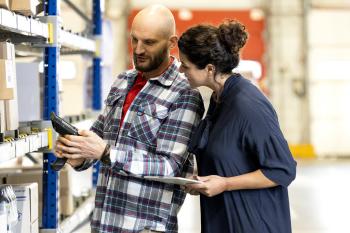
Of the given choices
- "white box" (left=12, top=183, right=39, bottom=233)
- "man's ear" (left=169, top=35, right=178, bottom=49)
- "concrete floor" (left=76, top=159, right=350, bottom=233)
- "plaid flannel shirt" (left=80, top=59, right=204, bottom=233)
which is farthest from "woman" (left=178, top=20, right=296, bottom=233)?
"concrete floor" (left=76, top=159, right=350, bottom=233)

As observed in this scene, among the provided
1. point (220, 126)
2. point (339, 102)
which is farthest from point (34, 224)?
point (339, 102)

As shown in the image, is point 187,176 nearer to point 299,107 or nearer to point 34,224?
point 34,224

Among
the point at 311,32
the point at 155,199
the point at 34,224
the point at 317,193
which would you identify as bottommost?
the point at 317,193

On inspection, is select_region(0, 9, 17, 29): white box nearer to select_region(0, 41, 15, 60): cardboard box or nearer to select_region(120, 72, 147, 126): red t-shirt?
select_region(0, 41, 15, 60): cardboard box

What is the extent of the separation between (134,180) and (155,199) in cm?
14

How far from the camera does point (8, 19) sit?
3.35 m

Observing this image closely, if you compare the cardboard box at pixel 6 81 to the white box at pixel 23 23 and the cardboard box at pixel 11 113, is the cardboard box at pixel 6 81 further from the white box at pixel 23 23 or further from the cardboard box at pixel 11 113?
the white box at pixel 23 23

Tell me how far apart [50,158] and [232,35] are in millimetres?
2034

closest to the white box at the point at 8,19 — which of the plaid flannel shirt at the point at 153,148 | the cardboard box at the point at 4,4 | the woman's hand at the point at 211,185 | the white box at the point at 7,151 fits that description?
the cardboard box at the point at 4,4

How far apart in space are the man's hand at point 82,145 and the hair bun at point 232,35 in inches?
28.4

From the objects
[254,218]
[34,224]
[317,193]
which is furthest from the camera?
[317,193]

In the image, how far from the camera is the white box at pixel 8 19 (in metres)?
3.24

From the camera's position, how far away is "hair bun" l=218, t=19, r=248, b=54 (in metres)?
3.05

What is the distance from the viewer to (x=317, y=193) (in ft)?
32.8
